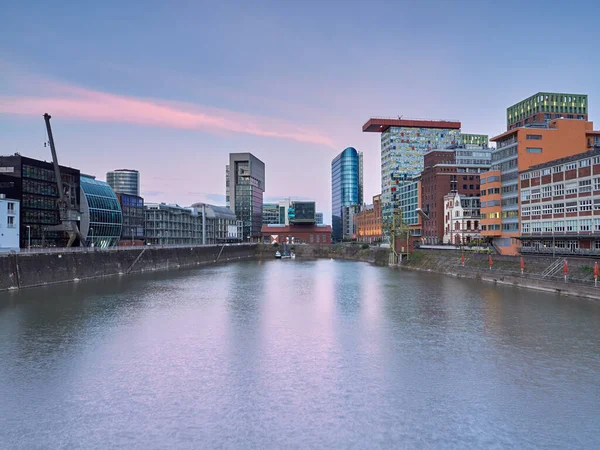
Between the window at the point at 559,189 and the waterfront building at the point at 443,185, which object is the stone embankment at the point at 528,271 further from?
the waterfront building at the point at 443,185

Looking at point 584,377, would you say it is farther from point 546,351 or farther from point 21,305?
point 21,305

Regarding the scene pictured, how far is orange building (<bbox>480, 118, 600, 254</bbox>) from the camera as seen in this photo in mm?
87125

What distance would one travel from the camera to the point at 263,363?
30.0 metres

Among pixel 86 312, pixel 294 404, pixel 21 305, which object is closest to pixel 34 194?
pixel 21 305

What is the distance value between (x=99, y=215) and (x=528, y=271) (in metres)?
109

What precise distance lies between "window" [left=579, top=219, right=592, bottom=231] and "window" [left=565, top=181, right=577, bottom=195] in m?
5.13

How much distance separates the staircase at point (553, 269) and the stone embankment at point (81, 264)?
7581 centimetres

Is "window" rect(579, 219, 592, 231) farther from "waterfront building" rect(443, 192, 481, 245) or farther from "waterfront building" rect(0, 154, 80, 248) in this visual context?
"waterfront building" rect(0, 154, 80, 248)

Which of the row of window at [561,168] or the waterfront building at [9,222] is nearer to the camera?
the row of window at [561,168]

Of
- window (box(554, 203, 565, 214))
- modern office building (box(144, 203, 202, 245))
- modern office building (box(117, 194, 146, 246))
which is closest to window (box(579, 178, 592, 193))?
window (box(554, 203, 565, 214))

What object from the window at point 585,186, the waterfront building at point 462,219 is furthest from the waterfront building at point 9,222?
the waterfront building at point 462,219

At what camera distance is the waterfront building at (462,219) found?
131 meters

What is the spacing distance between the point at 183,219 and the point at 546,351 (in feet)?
583

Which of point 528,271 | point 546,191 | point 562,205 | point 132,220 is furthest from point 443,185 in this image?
point 132,220
